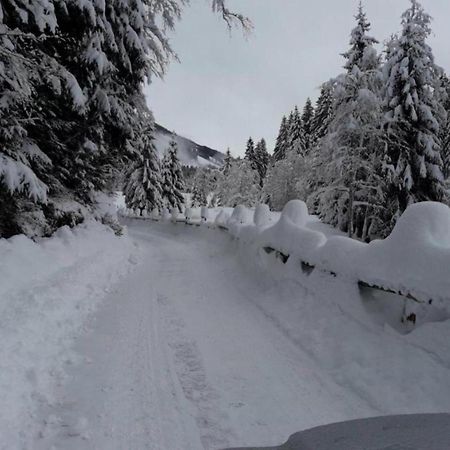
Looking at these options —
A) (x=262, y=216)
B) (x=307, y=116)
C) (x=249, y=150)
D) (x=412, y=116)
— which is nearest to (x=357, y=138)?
(x=412, y=116)

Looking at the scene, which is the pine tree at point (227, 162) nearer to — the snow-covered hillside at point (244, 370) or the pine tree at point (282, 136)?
the pine tree at point (282, 136)

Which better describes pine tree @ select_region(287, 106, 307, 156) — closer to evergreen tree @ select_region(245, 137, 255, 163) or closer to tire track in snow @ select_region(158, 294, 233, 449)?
evergreen tree @ select_region(245, 137, 255, 163)

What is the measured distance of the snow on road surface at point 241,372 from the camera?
3.16 meters

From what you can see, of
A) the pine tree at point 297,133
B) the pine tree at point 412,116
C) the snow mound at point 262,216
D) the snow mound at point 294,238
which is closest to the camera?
the snow mound at point 294,238

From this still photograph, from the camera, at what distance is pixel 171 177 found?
46.5 m

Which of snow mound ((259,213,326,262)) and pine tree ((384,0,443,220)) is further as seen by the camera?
pine tree ((384,0,443,220))

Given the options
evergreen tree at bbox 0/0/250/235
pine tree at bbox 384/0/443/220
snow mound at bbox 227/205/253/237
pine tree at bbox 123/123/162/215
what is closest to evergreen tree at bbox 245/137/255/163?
pine tree at bbox 123/123/162/215

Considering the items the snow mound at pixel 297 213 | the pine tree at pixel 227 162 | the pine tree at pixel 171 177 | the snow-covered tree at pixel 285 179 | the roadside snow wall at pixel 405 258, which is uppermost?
the pine tree at pixel 227 162

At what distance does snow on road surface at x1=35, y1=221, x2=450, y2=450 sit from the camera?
10.4 feet

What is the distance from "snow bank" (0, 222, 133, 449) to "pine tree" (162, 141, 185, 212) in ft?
120

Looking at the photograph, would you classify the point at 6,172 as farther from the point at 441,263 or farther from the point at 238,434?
the point at 441,263

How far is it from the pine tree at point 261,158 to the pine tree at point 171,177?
2634 cm

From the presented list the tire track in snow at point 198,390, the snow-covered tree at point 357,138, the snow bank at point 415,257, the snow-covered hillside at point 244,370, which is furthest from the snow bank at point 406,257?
the snow-covered tree at point 357,138

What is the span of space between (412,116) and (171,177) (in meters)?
31.1
